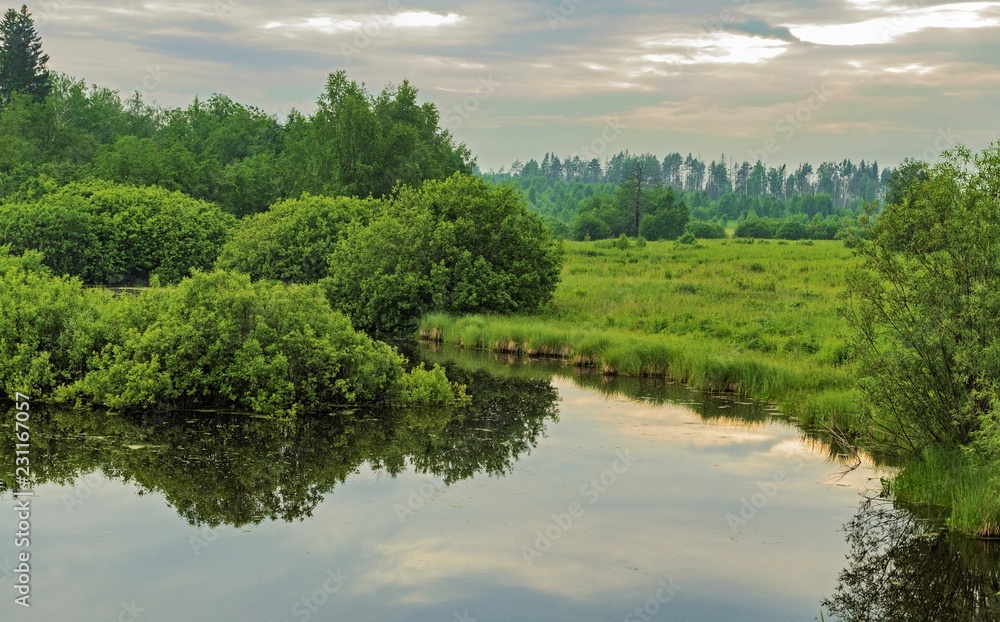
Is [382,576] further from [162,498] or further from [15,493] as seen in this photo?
[15,493]

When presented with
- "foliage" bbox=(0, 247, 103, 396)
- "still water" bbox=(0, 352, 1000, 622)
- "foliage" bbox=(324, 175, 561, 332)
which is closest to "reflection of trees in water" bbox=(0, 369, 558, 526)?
"still water" bbox=(0, 352, 1000, 622)

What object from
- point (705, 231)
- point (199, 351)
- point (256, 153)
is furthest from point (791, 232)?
point (199, 351)

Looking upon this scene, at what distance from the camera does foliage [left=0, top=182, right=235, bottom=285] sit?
5312cm

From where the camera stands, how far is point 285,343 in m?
23.6

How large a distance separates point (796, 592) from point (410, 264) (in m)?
28.9

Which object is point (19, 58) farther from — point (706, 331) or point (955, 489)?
point (955, 489)

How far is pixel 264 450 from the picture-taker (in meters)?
20.3

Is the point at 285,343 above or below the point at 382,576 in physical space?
above

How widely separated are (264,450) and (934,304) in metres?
13.6

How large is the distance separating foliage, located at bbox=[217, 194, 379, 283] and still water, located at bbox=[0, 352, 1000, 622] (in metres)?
27.5

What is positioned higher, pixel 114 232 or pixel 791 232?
pixel 791 232

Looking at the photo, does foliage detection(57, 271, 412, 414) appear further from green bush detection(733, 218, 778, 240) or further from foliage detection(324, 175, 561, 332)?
green bush detection(733, 218, 778, 240)

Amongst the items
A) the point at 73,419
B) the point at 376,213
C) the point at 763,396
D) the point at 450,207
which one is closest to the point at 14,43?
the point at 376,213

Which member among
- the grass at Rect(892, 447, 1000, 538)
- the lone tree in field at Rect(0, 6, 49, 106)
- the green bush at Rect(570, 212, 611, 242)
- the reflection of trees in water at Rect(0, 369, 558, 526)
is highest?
the lone tree in field at Rect(0, 6, 49, 106)
